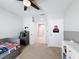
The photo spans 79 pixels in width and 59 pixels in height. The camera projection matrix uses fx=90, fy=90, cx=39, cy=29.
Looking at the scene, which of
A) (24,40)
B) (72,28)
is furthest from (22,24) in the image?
(72,28)

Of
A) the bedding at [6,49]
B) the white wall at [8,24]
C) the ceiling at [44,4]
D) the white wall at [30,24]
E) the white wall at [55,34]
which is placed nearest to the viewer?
the bedding at [6,49]

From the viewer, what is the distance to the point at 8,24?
16.8 ft

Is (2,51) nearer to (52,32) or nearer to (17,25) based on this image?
(17,25)

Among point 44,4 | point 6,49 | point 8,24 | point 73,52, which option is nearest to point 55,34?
point 44,4

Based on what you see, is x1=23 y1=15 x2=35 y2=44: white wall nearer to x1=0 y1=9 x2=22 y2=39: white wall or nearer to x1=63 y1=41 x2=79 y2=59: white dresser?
x1=0 y1=9 x2=22 y2=39: white wall

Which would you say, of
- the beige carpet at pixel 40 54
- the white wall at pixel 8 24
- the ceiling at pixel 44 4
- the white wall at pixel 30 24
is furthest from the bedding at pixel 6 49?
the white wall at pixel 30 24

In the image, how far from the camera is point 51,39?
19.9ft

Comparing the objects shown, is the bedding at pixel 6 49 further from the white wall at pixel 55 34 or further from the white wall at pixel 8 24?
the white wall at pixel 55 34

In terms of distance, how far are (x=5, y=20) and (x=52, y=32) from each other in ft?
9.94

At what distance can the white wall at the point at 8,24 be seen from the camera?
4.62 metres

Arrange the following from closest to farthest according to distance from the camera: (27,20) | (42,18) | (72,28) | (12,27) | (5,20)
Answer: (72,28)
(5,20)
(12,27)
(27,20)
(42,18)

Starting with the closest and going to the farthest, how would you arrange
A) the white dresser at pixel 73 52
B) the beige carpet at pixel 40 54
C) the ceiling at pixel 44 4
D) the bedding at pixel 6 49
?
the white dresser at pixel 73 52, the bedding at pixel 6 49, the ceiling at pixel 44 4, the beige carpet at pixel 40 54

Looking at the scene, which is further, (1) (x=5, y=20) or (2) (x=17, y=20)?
(2) (x=17, y=20)

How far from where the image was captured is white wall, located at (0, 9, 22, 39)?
15.1 ft
